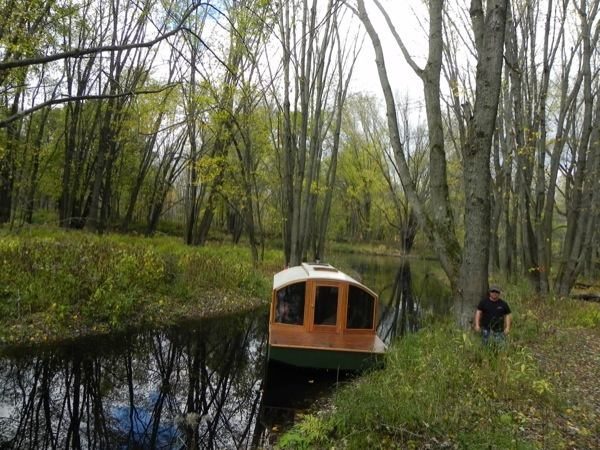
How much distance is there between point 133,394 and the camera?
25.5 feet

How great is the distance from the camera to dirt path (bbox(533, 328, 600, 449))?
4902 millimetres

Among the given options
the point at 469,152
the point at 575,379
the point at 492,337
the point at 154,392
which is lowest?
the point at 154,392

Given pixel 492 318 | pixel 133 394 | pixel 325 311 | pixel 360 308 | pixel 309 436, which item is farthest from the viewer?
pixel 360 308

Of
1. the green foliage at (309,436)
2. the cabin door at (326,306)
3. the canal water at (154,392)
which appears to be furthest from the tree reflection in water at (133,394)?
the cabin door at (326,306)

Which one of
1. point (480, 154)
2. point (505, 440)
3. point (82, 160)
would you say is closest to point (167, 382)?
point (505, 440)

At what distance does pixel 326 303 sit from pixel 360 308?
29.2 inches

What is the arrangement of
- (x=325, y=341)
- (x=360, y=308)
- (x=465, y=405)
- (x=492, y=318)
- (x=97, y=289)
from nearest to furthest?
1. (x=465, y=405)
2. (x=492, y=318)
3. (x=325, y=341)
4. (x=360, y=308)
5. (x=97, y=289)

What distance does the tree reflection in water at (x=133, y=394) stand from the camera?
6.25m

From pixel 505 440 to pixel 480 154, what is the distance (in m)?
3.82

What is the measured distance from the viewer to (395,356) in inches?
314

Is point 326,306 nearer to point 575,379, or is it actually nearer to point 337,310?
point 337,310

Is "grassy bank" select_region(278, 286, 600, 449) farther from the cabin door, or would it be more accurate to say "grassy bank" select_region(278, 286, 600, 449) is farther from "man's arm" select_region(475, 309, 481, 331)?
the cabin door

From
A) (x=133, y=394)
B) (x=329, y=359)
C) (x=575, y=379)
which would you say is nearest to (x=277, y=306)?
(x=329, y=359)

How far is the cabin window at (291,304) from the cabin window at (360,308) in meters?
1.00
